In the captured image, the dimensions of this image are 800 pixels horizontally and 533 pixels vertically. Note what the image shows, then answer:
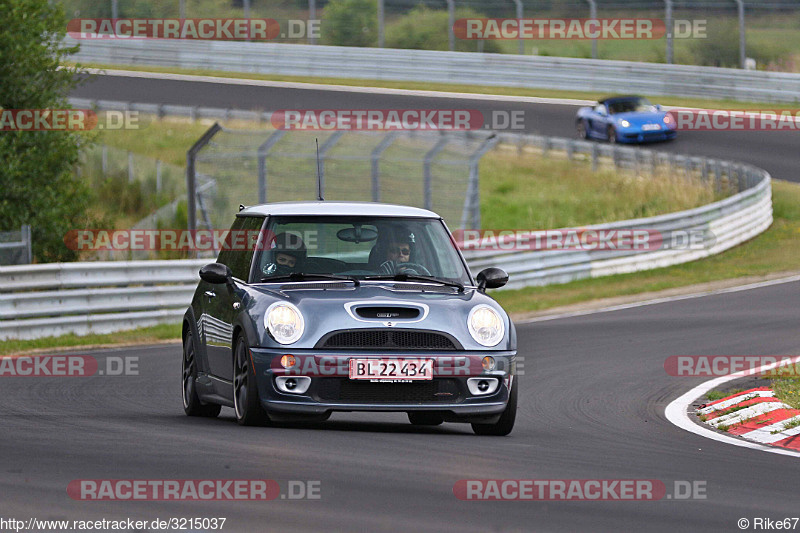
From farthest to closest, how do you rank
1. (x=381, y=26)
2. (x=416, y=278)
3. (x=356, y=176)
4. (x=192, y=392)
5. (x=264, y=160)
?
(x=381, y=26), (x=356, y=176), (x=264, y=160), (x=192, y=392), (x=416, y=278)

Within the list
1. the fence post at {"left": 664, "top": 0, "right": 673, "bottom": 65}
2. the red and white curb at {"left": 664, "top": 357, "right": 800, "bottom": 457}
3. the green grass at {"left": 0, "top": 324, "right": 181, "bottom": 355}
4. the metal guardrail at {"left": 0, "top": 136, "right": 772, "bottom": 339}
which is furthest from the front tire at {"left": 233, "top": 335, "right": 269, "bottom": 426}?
the fence post at {"left": 664, "top": 0, "right": 673, "bottom": 65}

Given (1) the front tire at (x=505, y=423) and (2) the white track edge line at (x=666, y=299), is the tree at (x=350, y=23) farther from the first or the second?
(1) the front tire at (x=505, y=423)

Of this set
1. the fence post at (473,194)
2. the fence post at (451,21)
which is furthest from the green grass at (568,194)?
the fence post at (451,21)

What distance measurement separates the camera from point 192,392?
33.4 ft

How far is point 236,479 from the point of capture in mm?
6609

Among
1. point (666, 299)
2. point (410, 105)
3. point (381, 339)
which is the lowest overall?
point (666, 299)

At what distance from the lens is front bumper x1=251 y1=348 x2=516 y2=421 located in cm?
841

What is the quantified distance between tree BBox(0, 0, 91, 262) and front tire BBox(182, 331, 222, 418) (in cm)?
1091

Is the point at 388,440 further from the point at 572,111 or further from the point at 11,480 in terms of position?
the point at 572,111

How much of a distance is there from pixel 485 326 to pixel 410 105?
3286 centimetres

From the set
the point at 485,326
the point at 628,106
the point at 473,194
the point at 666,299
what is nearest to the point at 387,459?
the point at 485,326

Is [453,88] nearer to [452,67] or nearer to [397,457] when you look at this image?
[452,67]

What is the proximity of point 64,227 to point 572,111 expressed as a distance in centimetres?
2300

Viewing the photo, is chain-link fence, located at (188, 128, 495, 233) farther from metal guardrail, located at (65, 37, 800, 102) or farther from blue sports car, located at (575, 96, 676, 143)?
metal guardrail, located at (65, 37, 800, 102)
